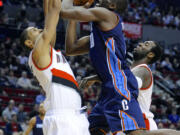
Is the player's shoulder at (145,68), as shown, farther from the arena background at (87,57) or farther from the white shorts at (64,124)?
the arena background at (87,57)

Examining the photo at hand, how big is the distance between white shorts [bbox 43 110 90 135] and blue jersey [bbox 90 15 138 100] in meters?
0.48

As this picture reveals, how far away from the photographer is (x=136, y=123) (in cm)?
417

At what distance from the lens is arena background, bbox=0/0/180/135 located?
12961mm

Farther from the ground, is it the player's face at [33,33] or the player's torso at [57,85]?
the player's face at [33,33]

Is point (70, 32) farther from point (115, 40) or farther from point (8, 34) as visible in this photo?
point (8, 34)

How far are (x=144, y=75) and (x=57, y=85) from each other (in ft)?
4.48

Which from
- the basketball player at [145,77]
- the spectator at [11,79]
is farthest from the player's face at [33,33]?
A: the spectator at [11,79]

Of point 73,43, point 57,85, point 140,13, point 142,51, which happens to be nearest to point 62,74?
point 57,85

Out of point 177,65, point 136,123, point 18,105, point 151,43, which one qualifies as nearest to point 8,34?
point 18,105

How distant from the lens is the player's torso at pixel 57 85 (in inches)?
158

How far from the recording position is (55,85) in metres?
4.04

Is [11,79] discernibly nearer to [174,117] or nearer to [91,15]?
[174,117]

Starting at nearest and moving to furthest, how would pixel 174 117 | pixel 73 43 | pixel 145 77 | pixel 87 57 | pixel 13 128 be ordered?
pixel 73 43, pixel 145 77, pixel 13 128, pixel 174 117, pixel 87 57

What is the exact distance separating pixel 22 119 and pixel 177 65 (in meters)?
10.3
